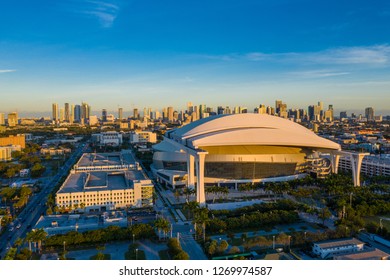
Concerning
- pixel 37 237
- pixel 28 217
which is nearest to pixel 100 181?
pixel 28 217

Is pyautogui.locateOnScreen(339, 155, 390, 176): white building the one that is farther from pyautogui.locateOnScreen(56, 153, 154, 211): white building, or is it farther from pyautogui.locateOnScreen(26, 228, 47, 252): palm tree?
pyautogui.locateOnScreen(26, 228, 47, 252): palm tree

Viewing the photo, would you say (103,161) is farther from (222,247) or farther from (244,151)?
(222,247)

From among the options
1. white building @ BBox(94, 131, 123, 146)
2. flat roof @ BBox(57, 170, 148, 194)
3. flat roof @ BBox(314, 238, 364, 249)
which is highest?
white building @ BBox(94, 131, 123, 146)

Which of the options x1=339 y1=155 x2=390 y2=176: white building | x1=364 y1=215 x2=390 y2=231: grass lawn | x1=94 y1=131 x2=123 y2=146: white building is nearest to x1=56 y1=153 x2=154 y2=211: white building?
x1=364 y1=215 x2=390 y2=231: grass lawn
